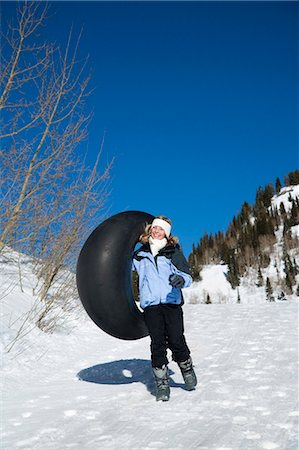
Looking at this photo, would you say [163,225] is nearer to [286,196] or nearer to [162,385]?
[162,385]

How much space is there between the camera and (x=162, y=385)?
3355 mm

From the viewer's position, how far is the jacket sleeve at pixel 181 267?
3.62 metres

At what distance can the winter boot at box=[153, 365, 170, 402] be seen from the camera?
331 cm

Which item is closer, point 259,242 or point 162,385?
point 162,385

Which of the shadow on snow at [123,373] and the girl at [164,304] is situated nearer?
the girl at [164,304]

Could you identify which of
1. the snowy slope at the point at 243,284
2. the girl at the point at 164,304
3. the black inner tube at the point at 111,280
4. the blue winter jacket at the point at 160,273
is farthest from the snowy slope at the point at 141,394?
the snowy slope at the point at 243,284

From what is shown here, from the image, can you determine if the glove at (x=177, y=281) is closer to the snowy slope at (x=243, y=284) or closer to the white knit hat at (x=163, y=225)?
the white knit hat at (x=163, y=225)

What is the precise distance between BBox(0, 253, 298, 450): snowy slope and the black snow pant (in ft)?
1.13

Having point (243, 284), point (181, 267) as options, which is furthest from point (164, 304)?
point (243, 284)

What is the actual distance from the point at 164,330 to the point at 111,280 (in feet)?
2.15

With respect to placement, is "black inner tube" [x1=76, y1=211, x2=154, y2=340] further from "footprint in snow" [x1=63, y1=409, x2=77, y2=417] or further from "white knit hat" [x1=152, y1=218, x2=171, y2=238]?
"footprint in snow" [x1=63, y1=409, x2=77, y2=417]

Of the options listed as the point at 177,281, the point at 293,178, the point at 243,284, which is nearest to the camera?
the point at 177,281

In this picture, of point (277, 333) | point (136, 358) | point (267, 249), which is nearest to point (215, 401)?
point (136, 358)

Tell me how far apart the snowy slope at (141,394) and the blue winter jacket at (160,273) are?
2.74ft
